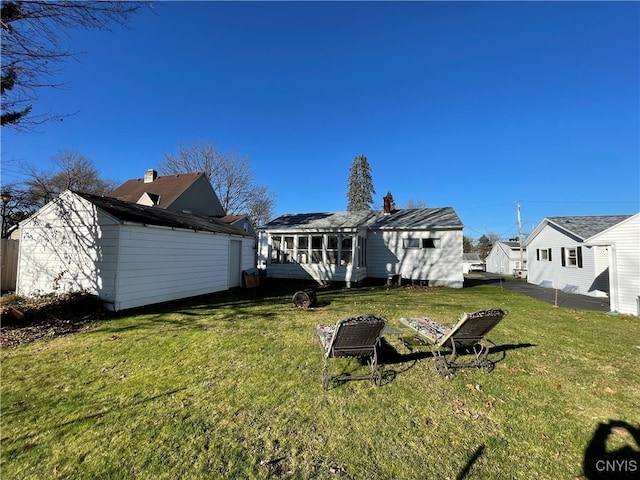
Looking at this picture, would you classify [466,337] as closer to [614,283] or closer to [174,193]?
[614,283]

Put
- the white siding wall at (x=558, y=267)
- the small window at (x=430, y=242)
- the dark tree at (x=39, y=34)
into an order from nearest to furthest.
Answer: the dark tree at (x=39, y=34)
the white siding wall at (x=558, y=267)
the small window at (x=430, y=242)

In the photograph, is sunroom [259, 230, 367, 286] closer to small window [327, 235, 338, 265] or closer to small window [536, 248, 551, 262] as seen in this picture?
small window [327, 235, 338, 265]

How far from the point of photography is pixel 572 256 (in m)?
16.8

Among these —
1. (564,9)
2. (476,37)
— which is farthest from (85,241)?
(564,9)

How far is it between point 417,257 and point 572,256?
9.51 metres

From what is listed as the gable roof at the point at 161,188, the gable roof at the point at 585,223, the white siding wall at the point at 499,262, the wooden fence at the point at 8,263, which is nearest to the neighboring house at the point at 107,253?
the wooden fence at the point at 8,263

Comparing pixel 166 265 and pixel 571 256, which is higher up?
pixel 571 256

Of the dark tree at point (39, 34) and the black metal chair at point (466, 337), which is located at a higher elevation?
the dark tree at point (39, 34)

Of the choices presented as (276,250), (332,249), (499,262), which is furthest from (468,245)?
(276,250)

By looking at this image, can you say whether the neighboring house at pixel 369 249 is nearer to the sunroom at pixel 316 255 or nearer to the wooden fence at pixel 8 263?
the sunroom at pixel 316 255

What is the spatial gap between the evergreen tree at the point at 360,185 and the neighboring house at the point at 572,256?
81.4 feet

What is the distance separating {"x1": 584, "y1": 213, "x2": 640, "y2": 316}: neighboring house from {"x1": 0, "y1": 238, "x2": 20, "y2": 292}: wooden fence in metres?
24.4

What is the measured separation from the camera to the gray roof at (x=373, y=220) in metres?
16.5

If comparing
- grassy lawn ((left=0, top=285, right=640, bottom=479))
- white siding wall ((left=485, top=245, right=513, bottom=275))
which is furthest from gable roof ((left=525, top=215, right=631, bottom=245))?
white siding wall ((left=485, top=245, right=513, bottom=275))
